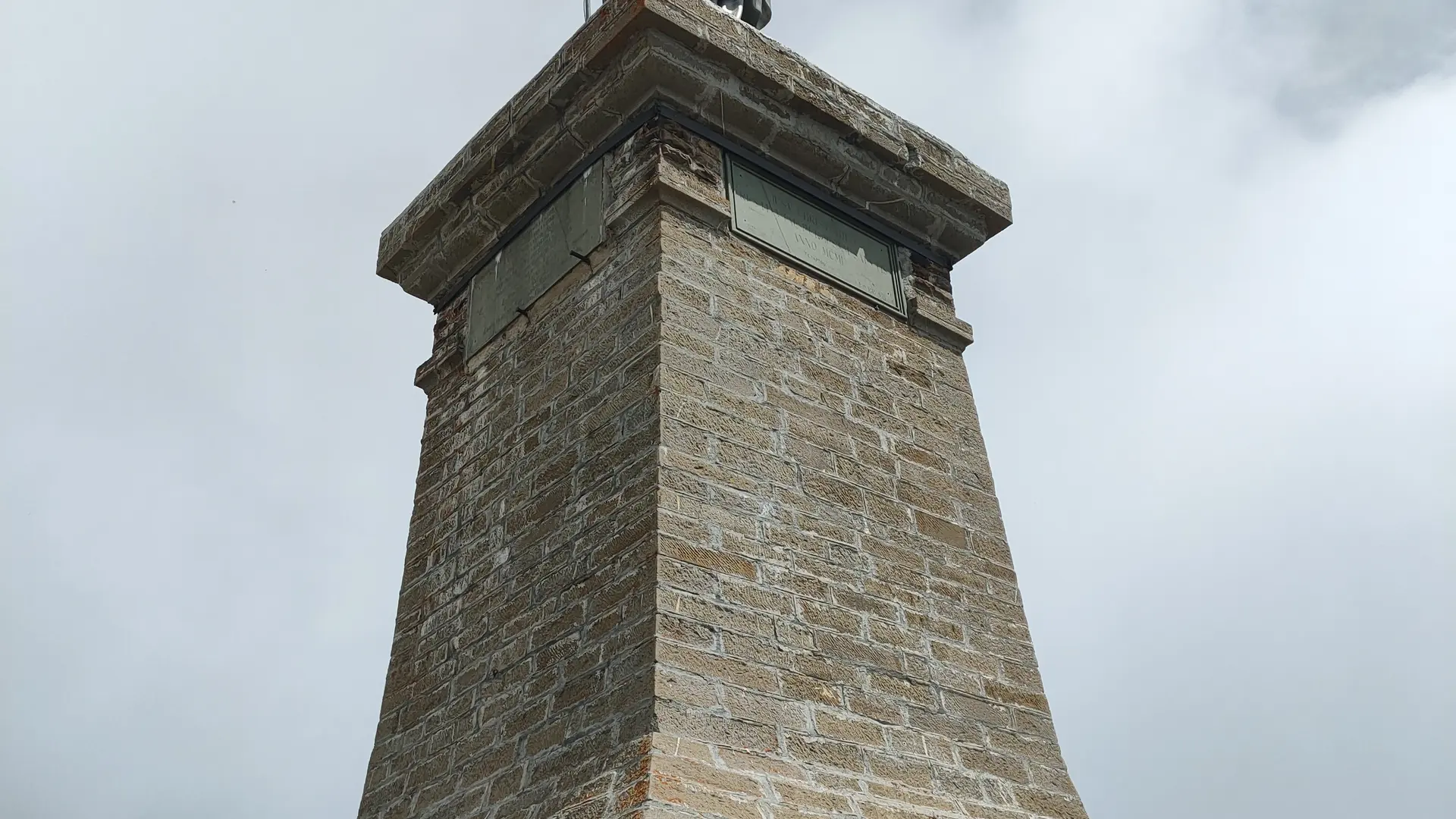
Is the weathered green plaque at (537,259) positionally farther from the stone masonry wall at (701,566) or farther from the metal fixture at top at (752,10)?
the metal fixture at top at (752,10)

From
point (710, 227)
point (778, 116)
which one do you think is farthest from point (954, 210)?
point (710, 227)

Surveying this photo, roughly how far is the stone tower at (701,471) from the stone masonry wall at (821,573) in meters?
0.01

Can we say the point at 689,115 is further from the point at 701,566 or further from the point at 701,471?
the point at 701,566

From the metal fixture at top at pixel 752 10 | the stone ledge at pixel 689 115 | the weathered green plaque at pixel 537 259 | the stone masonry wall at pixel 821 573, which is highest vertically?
the metal fixture at top at pixel 752 10

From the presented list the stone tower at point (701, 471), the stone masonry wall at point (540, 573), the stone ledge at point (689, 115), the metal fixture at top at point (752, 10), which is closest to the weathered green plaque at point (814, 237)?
the stone tower at point (701, 471)

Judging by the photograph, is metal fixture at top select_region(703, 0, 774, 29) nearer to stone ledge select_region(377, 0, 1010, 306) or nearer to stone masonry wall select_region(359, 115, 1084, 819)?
stone ledge select_region(377, 0, 1010, 306)

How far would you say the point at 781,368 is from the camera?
4.75 m

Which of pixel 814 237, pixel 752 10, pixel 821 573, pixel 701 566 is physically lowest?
pixel 701 566

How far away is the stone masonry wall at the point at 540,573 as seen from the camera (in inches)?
150

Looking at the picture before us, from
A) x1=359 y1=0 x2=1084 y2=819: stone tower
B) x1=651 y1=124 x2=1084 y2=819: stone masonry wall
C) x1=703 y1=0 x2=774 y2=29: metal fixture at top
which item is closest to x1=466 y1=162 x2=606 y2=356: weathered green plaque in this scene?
x1=359 y1=0 x2=1084 y2=819: stone tower

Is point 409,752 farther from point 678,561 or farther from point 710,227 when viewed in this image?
point 710,227

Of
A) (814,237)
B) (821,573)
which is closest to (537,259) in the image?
(814,237)

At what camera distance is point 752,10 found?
6.45 metres

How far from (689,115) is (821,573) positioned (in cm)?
197
